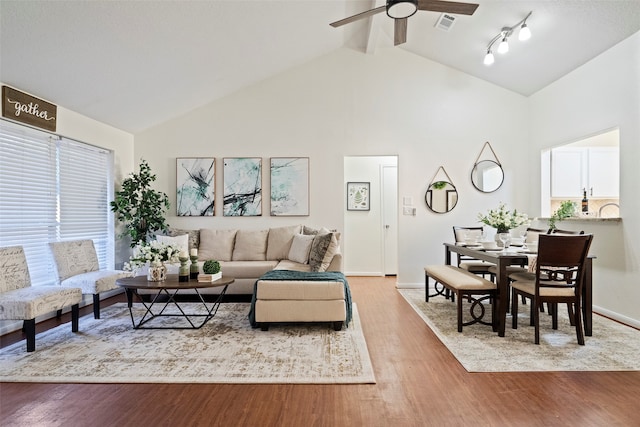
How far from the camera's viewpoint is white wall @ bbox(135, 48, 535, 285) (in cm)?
568

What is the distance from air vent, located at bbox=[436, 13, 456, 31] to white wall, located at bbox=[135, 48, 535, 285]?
95 centimetres

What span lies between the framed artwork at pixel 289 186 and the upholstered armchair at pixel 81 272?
7.81ft

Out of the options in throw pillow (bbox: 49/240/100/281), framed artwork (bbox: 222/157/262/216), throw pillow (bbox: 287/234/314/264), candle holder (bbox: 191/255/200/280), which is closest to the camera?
candle holder (bbox: 191/255/200/280)

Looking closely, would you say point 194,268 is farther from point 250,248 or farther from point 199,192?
point 199,192

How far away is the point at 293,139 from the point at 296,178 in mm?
642

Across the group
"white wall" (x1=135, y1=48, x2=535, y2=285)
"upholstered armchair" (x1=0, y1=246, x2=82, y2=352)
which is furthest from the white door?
"upholstered armchair" (x1=0, y1=246, x2=82, y2=352)

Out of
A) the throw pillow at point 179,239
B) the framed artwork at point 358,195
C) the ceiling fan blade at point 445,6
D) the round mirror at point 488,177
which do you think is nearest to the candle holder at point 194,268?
the throw pillow at point 179,239

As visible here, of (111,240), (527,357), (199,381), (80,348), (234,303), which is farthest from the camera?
(111,240)

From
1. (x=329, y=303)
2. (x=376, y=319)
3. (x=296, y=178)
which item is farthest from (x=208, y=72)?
(x=376, y=319)

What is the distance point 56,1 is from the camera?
2908 millimetres

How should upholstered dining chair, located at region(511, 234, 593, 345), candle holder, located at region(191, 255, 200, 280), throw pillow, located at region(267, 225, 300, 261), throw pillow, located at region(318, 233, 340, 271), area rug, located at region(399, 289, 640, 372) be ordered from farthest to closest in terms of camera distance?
1. throw pillow, located at region(267, 225, 300, 261)
2. throw pillow, located at region(318, 233, 340, 271)
3. candle holder, located at region(191, 255, 200, 280)
4. upholstered dining chair, located at region(511, 234, 593, 345)
5. area rug, located at region(399, 289, 640, 372)

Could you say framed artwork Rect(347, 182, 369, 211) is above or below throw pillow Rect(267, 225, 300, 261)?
above

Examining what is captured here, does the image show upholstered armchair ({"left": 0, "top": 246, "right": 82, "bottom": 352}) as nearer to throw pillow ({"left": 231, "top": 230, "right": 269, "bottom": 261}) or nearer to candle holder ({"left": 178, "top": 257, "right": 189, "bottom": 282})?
candle holder ({"left": 178, "top": 257, "right": 189, "bottom": 282})

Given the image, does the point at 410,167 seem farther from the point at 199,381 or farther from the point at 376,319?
the point at 199,381
